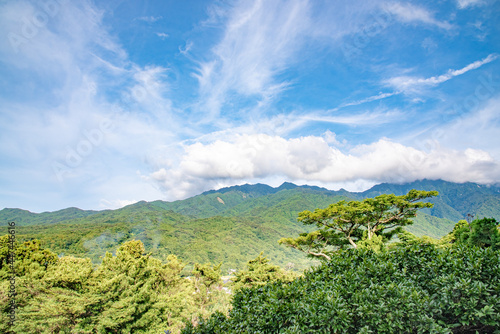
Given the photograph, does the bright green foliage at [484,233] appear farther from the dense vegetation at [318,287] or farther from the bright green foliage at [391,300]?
the bright green foliage at [391,300]

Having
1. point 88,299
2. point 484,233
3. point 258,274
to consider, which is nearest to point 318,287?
point 484,233

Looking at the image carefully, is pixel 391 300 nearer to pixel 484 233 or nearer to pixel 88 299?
pixel 484 233

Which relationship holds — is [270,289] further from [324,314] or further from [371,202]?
[371,202]

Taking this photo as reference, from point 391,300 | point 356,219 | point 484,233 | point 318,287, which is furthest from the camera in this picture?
point 356,219

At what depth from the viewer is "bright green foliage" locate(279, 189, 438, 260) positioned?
15.3m

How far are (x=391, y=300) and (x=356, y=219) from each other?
1434cm

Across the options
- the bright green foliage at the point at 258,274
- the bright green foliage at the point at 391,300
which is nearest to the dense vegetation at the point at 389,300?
the bright green foliage at the point at 391,300

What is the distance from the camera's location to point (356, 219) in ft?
52.4

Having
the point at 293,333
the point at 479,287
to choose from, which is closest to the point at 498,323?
the point at 479,287

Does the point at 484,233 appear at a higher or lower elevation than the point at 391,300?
lower

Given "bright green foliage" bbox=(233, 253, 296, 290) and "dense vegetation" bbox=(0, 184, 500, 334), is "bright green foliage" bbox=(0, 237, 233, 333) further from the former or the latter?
"bright green foliage" bbox=(233, 253, 296, 290)

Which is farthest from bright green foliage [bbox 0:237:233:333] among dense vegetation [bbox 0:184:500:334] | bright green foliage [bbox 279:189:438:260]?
bright green foliage [bbox 279:189:438:260]

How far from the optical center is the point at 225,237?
172000 mm

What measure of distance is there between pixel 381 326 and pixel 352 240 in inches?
621
